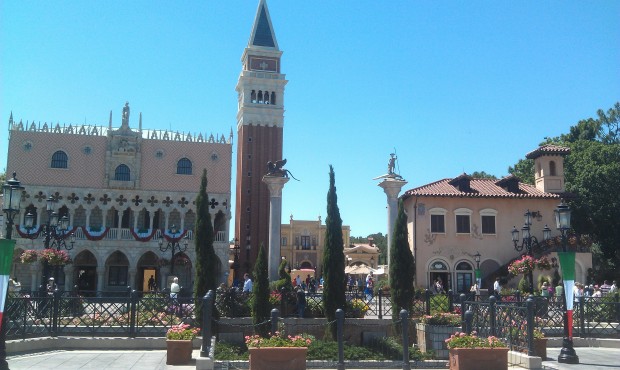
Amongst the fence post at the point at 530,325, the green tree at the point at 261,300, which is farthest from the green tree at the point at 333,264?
the fence post at the point at 530,325

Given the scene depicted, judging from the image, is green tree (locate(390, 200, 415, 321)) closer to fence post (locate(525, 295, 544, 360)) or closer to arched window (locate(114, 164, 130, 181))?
fence post (locate(525, 295, 544, 360))

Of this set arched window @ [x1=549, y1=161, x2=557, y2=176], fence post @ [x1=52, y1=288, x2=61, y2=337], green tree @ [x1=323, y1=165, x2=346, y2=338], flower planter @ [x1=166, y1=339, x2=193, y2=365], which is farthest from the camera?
arched window @ [x1=549, y1=161, x2=557, y2=176]

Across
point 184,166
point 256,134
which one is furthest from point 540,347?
point 256,134

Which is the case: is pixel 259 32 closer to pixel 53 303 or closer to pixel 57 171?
pixel 57 171

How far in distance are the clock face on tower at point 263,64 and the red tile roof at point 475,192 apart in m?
25.3

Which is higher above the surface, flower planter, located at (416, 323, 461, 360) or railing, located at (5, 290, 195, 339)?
Answer: railing, located at (5, 290, 195, 339)

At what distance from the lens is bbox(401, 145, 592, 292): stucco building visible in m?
40.0

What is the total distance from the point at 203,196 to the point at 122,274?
1155 inches

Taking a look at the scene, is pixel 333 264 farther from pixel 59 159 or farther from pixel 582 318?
pixel 59 159

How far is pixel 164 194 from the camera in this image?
47.4 m

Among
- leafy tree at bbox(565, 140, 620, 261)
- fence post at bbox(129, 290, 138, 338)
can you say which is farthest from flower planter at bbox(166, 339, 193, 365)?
leafy tree at bbox(565, 140, 620, 261)

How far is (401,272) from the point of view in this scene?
20422mm

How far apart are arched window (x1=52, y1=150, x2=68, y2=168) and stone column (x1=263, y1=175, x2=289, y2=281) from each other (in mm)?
22429

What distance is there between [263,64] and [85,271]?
2723 centimetres
